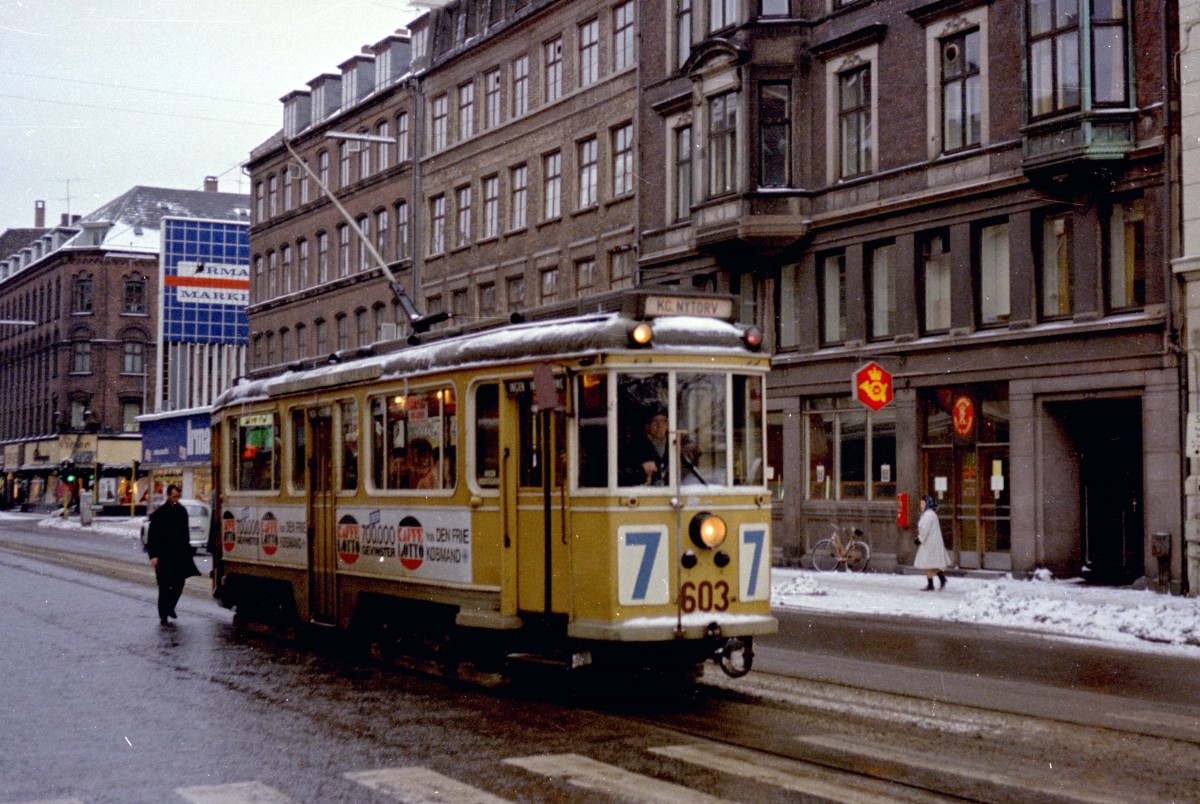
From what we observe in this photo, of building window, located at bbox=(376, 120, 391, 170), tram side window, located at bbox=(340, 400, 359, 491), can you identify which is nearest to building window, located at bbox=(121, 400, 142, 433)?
building window, located at bbox=(376, 120, 391, 170)

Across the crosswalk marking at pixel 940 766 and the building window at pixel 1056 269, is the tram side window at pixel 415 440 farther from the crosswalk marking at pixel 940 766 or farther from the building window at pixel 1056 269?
the building window at pixel 1056 269

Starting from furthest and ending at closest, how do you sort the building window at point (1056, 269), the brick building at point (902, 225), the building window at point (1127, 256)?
the building window at point (1056, 269)
the brick building at point (902, 225)
the building window at point (1127, 256)

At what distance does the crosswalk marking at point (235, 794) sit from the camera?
8.07 meters

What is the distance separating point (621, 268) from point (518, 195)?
672 cm

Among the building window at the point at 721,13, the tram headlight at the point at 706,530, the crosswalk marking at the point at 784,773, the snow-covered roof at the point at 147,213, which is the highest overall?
the snow-covered roof at the point at 147,213

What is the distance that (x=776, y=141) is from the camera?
32312 millimetres

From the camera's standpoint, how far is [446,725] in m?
10.5

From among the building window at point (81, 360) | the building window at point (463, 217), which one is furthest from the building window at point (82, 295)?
the building window at point (463, 217)

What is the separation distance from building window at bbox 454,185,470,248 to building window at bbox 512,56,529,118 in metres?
3.76

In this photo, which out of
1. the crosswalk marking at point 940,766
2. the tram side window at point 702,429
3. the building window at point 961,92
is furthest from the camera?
the building window at point 961,92

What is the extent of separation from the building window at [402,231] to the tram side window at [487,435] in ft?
127

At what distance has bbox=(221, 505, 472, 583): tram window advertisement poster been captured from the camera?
12.6 m

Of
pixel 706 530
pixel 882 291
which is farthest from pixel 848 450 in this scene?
pixel 706 530

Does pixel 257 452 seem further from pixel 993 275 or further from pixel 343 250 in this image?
pixel 343 250
